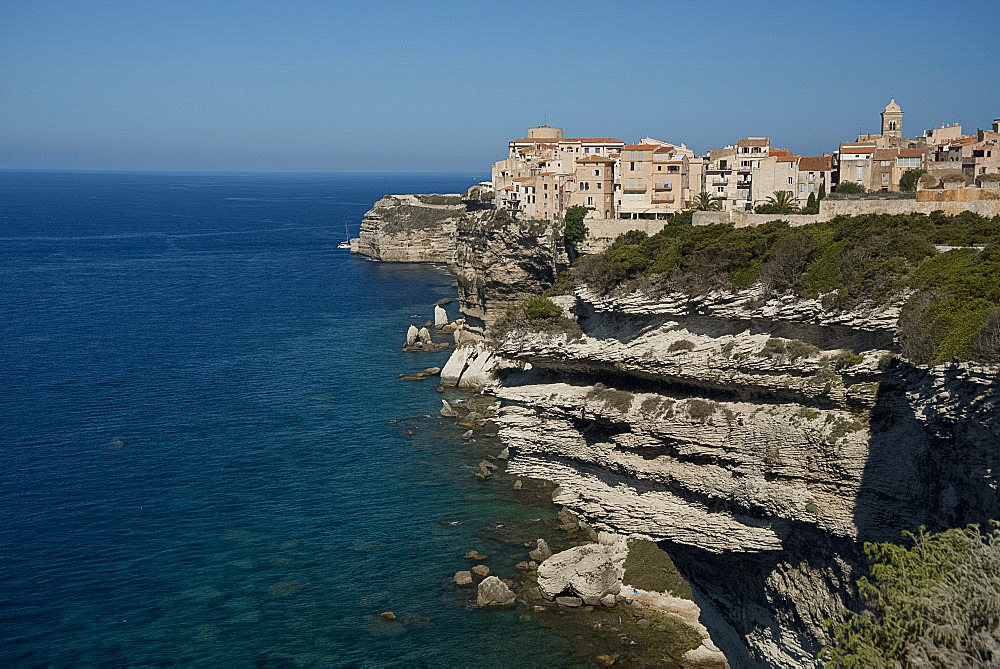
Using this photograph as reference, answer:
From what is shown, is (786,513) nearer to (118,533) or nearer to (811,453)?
(811,453)

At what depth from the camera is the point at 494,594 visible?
96.5 ft

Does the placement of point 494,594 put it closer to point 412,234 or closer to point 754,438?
point 754,438

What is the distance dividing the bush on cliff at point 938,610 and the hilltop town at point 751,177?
92.3ft

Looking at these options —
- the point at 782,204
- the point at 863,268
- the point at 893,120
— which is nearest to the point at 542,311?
the point at 863,268

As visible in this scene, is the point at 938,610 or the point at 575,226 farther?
the point at 575,226

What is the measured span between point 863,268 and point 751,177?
3423 centimetres

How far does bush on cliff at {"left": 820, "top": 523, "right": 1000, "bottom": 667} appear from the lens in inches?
458

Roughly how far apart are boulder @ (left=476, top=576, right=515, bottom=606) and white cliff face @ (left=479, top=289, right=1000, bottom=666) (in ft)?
12.6

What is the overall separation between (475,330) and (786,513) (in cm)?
4787

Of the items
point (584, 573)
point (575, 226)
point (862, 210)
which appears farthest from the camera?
point (575, 226)

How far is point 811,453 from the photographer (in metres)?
23.0

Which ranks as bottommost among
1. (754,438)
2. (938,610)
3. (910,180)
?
(754,438)

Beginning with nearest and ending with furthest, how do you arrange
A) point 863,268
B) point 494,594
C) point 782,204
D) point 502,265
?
point 863,268, point 494,594, point 782,204, point 502,265

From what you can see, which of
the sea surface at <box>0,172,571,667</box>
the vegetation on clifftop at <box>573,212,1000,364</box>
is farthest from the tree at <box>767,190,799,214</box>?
the sea surface at <box>0,172,571,667</box>
